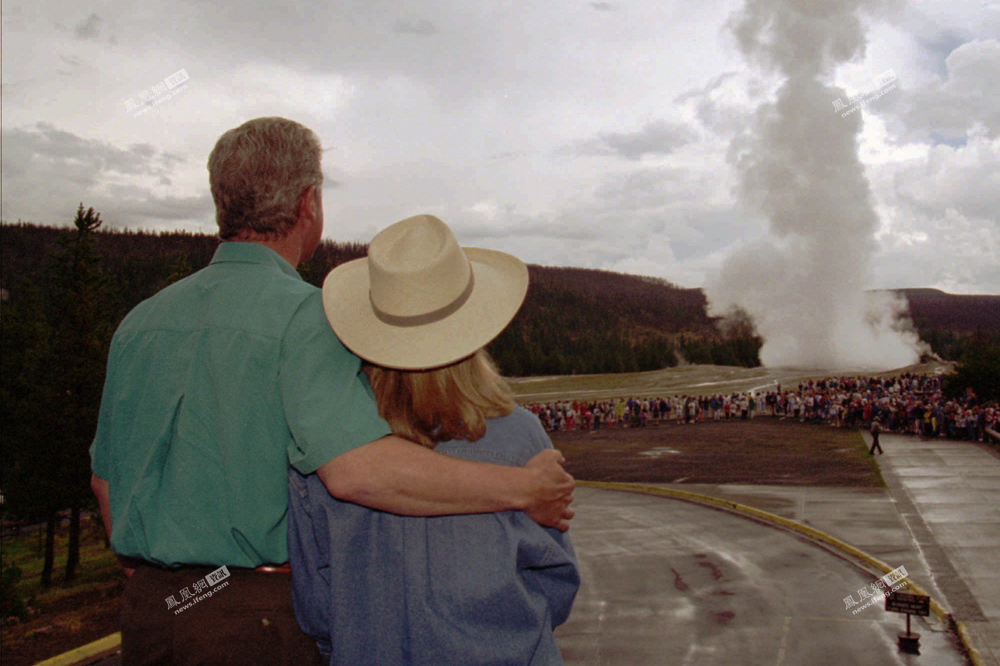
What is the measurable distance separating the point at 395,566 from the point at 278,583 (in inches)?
15.8

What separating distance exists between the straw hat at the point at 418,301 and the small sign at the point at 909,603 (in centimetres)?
924

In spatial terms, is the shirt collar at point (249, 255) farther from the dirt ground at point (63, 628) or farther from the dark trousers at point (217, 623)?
the dirt ground at point (63, 628)

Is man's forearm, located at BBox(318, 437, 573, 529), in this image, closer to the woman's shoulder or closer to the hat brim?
the woman's shoulder

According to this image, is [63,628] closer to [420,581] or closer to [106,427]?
[106,427]

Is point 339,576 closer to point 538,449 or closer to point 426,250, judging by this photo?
point 538,449

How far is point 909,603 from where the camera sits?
30.5 ft

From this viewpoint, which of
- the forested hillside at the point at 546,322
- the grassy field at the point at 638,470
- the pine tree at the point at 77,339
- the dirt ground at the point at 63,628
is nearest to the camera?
the dirt ground at the point at 63,628

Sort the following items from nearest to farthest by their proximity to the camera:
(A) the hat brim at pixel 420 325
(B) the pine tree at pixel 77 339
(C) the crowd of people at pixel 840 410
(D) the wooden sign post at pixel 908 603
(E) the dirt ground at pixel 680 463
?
(A) the hat brim at pixel 420 325, (D) the wooden sign post at pixel 908 603, (E) the dirt ground at pixel 680 463, (B) the pine tree at pixel 77 339, (C) the crowd of people at pixel 840 410

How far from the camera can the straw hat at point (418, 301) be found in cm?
185

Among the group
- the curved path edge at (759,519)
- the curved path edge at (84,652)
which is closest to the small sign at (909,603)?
the curved path edge at (759,519)

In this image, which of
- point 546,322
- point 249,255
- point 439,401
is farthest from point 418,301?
point 546,322

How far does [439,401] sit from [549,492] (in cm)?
35

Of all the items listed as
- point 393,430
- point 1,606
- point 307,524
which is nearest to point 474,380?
point 393,430

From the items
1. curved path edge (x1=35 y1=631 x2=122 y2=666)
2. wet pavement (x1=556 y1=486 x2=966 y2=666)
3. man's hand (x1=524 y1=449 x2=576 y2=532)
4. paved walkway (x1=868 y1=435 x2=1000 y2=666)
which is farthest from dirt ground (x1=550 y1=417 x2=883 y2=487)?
man's hand (x1=524 y1=449 x2=576 y2=532)
